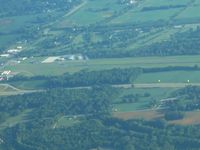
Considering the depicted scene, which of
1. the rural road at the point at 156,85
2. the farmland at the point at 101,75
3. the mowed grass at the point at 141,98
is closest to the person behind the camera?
the farmland at the point at 101,75

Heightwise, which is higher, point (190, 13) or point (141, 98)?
point (190, 13)

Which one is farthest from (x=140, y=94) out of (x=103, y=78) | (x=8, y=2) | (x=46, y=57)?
(x=8, y=2)

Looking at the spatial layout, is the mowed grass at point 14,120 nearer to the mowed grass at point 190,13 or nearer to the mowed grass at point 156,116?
the mowed grass at point 156,116

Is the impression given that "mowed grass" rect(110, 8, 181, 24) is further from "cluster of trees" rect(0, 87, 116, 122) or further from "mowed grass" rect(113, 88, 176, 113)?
"cluster of trees" rect(0, 87, 116, 122)

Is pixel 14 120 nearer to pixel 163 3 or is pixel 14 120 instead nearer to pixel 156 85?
pixel 156 85

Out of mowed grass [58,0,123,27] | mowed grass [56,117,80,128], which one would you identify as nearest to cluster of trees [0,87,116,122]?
mowed grass [56,117,80,128]

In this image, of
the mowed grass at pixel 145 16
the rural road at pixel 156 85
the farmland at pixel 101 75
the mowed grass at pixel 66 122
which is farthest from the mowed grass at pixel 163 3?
the mowed grass at pixel 66 122

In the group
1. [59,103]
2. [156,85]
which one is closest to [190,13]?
[156,85]
